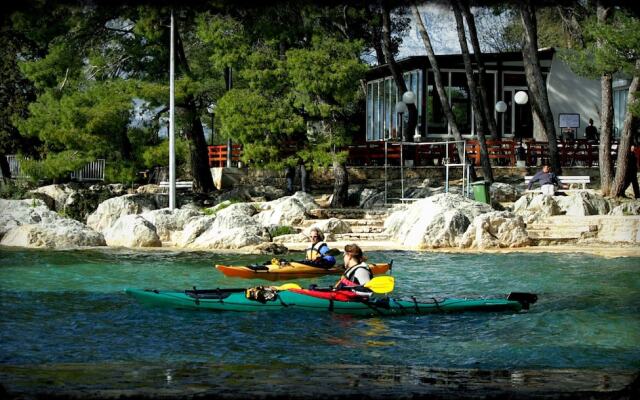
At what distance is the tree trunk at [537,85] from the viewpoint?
28.8m

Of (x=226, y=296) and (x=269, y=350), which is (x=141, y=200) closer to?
(x=226, y=296)

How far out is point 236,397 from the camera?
2.36 m

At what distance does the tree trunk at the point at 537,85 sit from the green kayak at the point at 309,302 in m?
17.1

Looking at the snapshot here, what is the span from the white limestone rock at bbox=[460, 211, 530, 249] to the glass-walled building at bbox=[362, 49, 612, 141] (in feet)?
36.7

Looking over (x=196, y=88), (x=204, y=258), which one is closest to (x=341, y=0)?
(x=204, y=258)

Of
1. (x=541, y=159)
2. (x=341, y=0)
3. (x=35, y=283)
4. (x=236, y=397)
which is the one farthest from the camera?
(x=541, y=159)

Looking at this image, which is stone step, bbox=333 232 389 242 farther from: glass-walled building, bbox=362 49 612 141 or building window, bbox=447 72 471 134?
building window, bbox=447 72 471 134

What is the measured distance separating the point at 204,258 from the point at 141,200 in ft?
24.4

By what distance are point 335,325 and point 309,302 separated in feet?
1.88

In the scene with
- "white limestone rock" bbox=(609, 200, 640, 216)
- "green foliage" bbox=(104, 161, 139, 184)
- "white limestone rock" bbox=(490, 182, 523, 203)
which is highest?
"green foliage" bbox=(104, 161, 139, 184)

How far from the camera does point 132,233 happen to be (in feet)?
73.9

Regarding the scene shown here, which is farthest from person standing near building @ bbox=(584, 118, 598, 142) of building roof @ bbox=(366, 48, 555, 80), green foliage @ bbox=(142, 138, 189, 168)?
green foliage @ bbox=(142, 138, 189, 168)

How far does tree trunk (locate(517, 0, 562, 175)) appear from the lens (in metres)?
28.8

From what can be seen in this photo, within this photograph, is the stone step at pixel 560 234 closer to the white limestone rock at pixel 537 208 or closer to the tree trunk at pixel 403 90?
the white limestone rock at pixel 537 208
